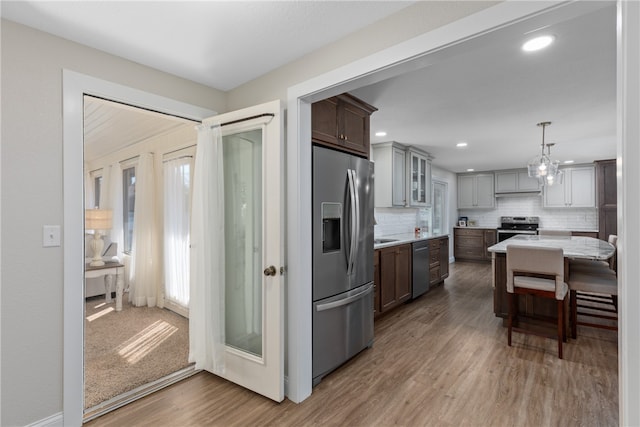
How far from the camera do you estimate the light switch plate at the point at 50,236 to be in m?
1.83

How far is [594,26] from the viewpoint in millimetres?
1859

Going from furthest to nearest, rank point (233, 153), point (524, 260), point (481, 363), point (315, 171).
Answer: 1. point (524, 260)
2. point (481, 363)
3. point (233, 153)
4. point (315, 171)

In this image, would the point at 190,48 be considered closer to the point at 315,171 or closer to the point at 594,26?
the point at 315,171

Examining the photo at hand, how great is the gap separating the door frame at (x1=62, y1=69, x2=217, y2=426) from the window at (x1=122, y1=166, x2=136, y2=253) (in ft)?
11.7

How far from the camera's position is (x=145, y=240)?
4402 mm

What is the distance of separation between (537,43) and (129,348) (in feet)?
13.8

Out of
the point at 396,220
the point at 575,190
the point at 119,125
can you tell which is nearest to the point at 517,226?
the point at 575,190

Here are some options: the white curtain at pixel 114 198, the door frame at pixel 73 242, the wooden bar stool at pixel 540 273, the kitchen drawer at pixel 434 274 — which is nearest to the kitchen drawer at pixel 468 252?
the kitchen drawer at pixel 434 274

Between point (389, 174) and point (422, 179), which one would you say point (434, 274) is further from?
point (389, 174)

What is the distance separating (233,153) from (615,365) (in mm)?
3631

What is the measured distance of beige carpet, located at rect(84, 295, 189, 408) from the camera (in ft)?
8.00

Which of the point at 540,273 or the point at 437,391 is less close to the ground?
the point at 540,273

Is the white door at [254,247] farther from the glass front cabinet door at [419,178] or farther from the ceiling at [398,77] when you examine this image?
the glass front cabinet door at [419,178]

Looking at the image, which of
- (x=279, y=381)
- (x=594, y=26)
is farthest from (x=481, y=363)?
(x=594, y=26)
